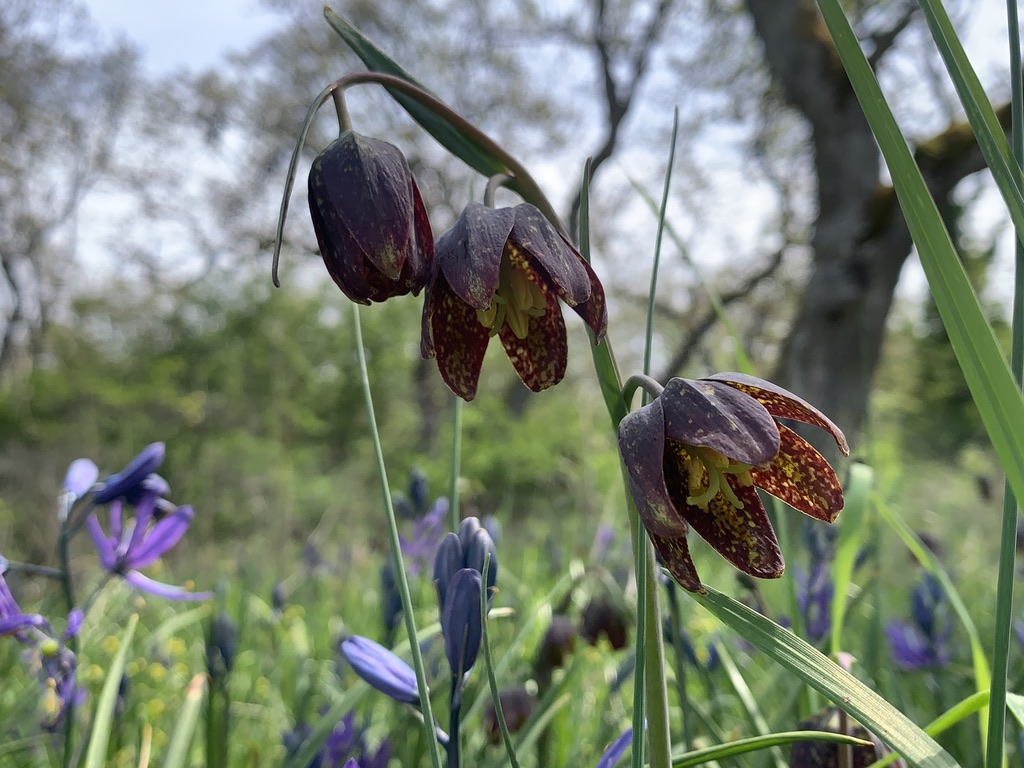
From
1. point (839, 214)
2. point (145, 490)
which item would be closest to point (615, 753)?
point (145, 490)

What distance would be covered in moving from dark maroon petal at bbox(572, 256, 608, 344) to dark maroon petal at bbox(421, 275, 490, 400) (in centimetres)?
9

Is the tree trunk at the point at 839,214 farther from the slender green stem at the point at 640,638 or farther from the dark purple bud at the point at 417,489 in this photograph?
the slender green stem at the point at 640,638

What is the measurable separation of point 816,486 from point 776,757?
1.08ft

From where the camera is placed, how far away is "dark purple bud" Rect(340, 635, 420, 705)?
1.75 feet

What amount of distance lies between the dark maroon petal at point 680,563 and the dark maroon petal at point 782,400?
4.5 inches

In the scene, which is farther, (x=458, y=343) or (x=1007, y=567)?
(x=458, y=343)

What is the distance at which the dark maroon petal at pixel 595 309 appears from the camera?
1.58 ft

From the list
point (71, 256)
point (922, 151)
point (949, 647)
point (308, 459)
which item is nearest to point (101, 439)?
point (308, 459)

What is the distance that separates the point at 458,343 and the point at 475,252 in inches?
4.2

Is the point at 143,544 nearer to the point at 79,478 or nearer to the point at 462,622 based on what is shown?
the point at 79,478

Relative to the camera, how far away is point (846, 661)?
2.08 feet

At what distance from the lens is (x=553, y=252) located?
483 mm

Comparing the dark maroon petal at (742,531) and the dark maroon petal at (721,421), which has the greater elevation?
the dark maroon petal at (721,421)

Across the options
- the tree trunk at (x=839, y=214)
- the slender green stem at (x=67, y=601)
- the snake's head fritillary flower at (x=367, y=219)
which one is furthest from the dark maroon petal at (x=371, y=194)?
the tree trunk at (x=839, y=214)
